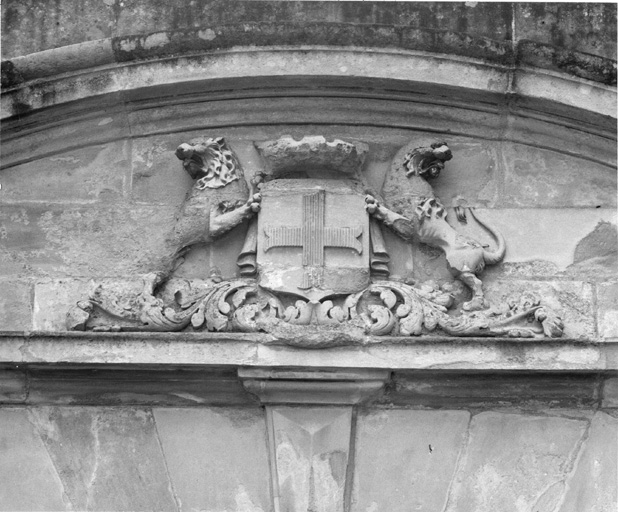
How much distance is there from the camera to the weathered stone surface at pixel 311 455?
5727mm

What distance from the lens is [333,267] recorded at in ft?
19.3

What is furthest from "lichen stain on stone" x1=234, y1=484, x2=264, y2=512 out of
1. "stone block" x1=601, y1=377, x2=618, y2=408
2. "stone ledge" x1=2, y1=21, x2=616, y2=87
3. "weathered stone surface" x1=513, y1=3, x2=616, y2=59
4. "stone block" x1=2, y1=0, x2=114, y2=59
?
"weathered stone surface" x1=513, y1=3, x2=616, y2=59

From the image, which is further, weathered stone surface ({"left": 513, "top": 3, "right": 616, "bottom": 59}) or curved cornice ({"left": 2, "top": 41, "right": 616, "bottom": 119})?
weathered stone surface ({"left": 513, "top": 3, "right": 616, "bottom": 59})

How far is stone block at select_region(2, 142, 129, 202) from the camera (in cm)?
612

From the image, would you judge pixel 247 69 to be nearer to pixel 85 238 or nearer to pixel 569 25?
pixel 85 238

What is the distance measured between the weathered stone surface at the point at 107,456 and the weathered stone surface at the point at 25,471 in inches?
1.1

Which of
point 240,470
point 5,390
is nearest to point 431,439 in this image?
point 240,470

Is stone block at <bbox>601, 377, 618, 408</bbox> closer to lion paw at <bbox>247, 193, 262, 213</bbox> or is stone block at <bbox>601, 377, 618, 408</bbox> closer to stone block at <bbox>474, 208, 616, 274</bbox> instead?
stone block at <bbox>474, 208, 616, 274</bbox>

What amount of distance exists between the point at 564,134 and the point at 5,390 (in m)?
2.09

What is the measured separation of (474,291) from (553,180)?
1.78ft

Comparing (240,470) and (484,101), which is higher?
(484,101)

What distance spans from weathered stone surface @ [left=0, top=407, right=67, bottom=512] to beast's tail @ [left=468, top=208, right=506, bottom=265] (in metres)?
1.59

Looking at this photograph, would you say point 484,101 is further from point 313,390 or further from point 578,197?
point 313,390

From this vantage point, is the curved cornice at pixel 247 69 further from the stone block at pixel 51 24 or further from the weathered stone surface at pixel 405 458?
the weathered stone surface at pixel 405 458
